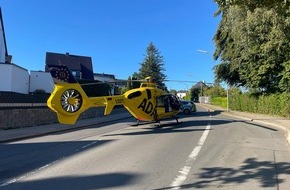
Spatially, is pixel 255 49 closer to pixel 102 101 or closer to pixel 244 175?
pixel 102 101

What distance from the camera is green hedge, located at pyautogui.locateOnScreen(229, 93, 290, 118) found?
99.8ft

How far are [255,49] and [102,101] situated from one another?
18364 mm

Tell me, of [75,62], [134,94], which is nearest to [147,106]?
[134,94]

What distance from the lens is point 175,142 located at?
1443 centimetres

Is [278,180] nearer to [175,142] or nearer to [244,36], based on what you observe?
[175,142]

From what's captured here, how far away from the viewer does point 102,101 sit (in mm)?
19719

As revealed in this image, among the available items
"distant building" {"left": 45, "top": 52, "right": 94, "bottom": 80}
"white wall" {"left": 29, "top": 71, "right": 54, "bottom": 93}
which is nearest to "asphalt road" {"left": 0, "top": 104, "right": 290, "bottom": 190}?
"white wall" {"left": 29, "top": 71, "right": 54, "bottom": 93}

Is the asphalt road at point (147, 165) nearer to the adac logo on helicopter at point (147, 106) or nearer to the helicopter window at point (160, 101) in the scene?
the adac logo on helicopter at point (147, 106)

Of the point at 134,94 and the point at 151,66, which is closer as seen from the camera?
the point at 134,94

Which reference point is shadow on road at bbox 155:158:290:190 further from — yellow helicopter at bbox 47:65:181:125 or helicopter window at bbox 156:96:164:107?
helicopter window at bbox 156:96:164:107

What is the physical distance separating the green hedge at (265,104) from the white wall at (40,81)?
2496 centimetres

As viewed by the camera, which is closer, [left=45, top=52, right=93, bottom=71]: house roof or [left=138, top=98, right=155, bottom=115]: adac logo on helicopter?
[left=138, top=98, right=155, bottom=115]: adac logo on helicopter

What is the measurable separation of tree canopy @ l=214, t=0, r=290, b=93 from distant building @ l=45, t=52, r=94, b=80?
3932 cm

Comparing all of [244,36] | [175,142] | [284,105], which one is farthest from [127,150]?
[284,105]
